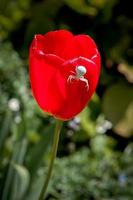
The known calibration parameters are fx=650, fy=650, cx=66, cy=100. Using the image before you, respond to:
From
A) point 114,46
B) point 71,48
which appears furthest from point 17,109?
point 71,48

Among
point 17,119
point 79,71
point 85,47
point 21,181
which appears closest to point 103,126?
point 17,119

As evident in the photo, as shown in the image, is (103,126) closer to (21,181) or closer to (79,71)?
(21,181)

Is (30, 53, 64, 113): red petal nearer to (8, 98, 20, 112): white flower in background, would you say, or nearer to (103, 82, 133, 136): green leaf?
(8, 98, 20, 112): white flower in background

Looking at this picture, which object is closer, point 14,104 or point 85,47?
point 85,47

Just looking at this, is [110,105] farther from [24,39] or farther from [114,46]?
[24,39]

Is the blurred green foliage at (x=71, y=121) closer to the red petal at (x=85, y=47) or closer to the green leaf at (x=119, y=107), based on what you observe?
the green leaf at (x=119, y=107)

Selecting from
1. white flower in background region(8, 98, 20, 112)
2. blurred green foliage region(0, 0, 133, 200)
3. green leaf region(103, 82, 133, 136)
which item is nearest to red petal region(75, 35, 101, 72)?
blurred green foliage region(0, 0, 133, 200)
